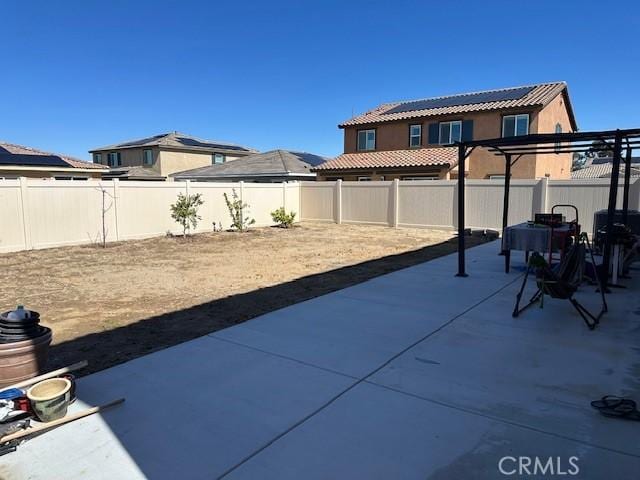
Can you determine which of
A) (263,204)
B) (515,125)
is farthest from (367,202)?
(515,125)

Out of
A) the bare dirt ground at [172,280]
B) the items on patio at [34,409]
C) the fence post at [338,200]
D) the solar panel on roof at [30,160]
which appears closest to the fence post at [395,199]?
the fence post at [338,200]

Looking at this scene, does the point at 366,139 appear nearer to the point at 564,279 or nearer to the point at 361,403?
the point at 564,279

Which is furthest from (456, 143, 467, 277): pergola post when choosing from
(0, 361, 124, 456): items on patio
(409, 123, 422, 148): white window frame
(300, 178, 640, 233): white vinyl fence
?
(409, 123, 422, 148): white window frame

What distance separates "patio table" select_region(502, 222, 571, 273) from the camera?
740cm

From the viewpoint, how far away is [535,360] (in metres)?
4.06

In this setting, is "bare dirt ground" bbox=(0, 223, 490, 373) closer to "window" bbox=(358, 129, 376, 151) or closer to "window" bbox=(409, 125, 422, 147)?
"window" bbox=(409, 125, 422, 147)

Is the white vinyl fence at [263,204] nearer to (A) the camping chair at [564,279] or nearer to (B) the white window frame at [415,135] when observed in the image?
(B) the white window frame at [415,135]

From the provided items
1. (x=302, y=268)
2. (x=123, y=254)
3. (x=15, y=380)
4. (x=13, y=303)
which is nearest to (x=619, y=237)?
(x=302, y=268)

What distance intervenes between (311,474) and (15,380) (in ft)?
8.31

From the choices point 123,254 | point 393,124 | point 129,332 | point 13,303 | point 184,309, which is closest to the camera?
point 129,332

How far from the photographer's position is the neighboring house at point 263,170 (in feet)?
90.6

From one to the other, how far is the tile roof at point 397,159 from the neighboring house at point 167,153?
1663cm

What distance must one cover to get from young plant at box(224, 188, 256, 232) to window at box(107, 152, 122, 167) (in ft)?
89.4

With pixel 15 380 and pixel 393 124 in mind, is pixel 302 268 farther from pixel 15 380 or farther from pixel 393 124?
pixel 393 124
